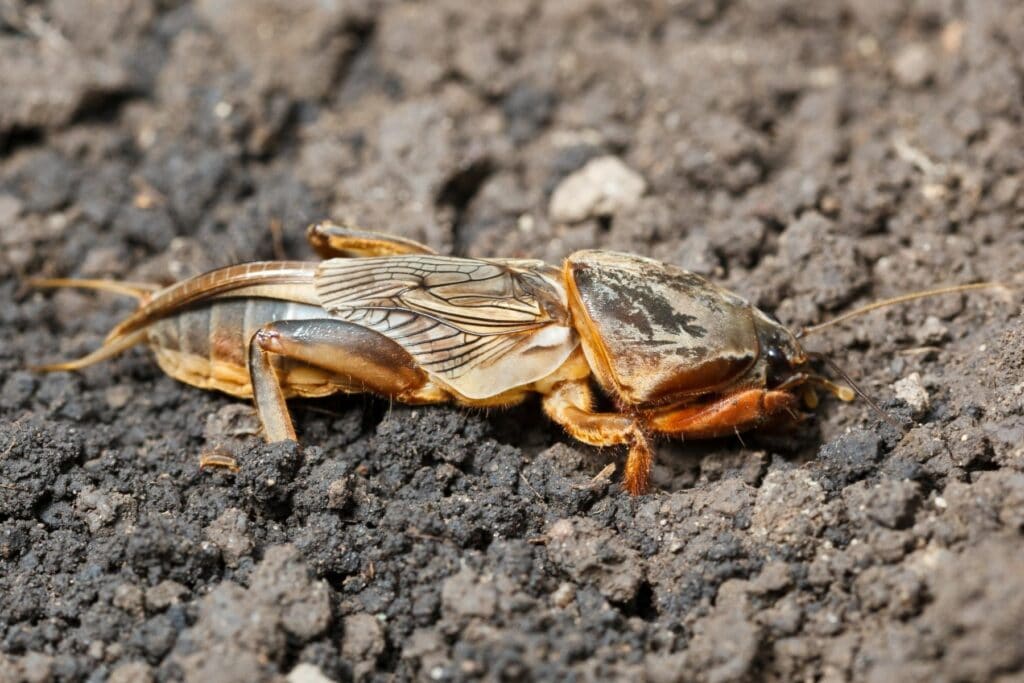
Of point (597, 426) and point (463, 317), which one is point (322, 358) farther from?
point (597, 426)

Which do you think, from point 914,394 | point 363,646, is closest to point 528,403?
point 363,646

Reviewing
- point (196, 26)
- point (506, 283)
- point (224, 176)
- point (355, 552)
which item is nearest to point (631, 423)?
point (506, 283)

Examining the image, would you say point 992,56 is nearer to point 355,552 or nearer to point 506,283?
point 506,283

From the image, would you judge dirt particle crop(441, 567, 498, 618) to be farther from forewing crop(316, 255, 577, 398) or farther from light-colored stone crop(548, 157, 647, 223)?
light-colored stone crop(548, 157, 647, 223)

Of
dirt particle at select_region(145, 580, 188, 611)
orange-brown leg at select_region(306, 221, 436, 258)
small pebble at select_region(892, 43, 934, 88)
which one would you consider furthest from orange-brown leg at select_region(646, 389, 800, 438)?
small pebble at select_region(892, 43, 934, 88)

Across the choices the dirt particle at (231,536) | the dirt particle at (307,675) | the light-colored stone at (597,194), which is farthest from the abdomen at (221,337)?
the light-colored stone at (597,194)

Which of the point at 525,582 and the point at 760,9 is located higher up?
the point at 760,9

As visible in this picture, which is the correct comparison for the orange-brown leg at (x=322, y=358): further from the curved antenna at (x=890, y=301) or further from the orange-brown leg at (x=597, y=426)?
the curved antenna at (x=890, y=301)
